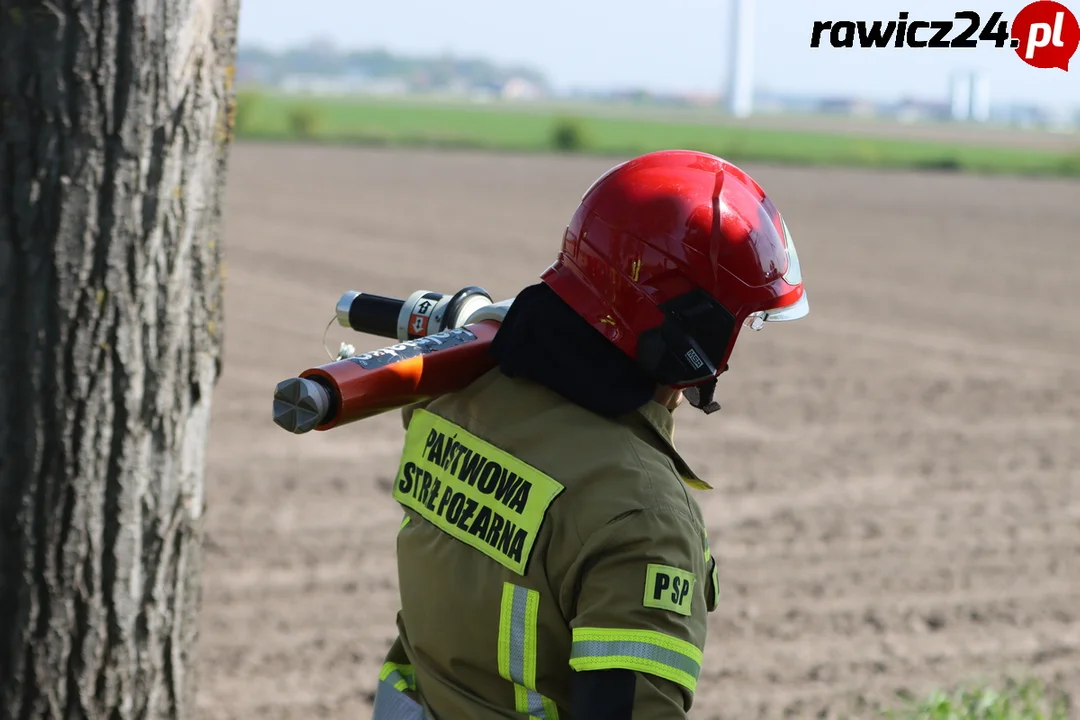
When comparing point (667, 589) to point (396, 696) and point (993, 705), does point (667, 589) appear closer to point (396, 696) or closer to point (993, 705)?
point (396, 696)

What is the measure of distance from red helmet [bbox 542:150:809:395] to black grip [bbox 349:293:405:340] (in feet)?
1.60

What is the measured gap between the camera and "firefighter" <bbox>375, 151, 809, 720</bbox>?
1.95m

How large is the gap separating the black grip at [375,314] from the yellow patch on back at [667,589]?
958mm

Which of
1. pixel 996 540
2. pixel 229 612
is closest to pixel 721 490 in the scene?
pixel 996 540

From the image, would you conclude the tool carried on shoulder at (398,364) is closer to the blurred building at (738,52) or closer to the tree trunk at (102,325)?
the tree trunk at (102,325)

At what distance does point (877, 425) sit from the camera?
9.54 m

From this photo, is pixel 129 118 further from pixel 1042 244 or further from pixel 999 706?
pixel 1042 244

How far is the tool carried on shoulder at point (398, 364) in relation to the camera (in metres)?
2.07

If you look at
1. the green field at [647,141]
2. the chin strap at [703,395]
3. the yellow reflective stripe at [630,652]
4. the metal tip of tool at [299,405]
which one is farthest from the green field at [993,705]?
the green field at [647,141]

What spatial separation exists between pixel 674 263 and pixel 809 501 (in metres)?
5.69

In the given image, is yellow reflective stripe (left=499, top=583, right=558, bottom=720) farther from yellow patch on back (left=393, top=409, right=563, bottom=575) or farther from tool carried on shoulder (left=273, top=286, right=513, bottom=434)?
tool carried on shoulder (left=273, top=286, right=513, bottom=434)

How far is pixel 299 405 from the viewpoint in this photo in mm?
2062

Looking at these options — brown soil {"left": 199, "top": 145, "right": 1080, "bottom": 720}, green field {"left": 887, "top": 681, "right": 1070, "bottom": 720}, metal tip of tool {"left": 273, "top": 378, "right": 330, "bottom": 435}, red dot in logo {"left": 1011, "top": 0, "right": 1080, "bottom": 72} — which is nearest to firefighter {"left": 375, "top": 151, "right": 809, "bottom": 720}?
metal tip of tool {"left": 273, "top": 378, "right": 330, "bottom": 435}

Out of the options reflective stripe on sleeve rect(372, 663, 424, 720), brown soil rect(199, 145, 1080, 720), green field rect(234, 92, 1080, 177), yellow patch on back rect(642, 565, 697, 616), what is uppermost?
green field rect(234, 92, 1080, 177)
